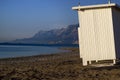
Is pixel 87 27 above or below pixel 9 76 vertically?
above

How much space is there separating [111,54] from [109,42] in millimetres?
623

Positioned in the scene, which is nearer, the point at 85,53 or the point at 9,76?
the point at 9,76

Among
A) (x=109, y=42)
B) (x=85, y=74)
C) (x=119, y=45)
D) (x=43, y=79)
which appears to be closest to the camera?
(x=43, y=79)

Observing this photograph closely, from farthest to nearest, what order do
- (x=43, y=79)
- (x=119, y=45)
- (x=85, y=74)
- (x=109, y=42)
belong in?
Result: (x=119, y=45)
(x=109, y=42)
(x=85, y=74)
(x=43, y=79)

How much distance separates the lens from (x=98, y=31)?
20.0 metres

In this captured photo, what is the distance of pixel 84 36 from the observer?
2014cm

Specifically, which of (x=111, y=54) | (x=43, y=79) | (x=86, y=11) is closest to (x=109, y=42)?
(x=111, y=54)

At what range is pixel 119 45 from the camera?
2144cm

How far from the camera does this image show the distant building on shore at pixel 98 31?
65.4 feet

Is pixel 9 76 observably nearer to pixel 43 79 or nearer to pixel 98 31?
pixel 43 79

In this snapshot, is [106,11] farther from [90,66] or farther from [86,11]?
[90,66]

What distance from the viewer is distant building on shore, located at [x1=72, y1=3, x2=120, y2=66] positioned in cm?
1992

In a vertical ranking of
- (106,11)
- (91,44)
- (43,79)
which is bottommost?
(43,79)

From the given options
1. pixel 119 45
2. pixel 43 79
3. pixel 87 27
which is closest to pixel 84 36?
pixel 87 27
